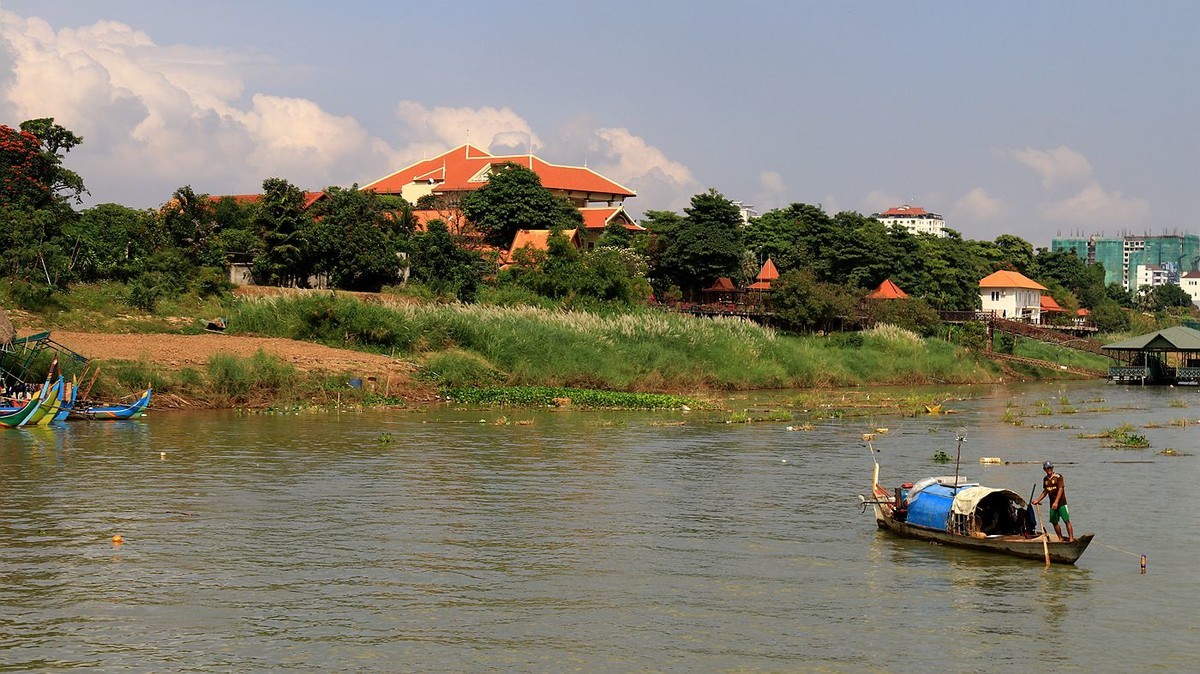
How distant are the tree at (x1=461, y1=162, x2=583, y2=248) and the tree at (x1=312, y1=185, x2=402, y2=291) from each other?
1893 cm

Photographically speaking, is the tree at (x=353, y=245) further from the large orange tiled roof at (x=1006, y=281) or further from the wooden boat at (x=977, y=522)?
the large orange tiled roof at (x=1006, y=281)

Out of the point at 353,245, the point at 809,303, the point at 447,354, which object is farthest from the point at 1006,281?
the point at 447,354

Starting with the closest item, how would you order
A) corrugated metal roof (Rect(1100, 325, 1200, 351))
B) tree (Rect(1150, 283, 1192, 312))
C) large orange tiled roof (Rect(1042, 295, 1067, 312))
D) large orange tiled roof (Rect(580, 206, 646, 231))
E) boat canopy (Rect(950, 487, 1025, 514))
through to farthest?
boat canopy (Rect(950, 487, 1025, 514)) → corrugated metal roof (Rect(1100, 325, 1200, 351)) → large orange tiled roof (Rect(580, 206, 646, 231)) → large orange tiled roof (Rect(1042, 295, 1067, 312)) → tree (Rect(1150, 283, 1192, 312))

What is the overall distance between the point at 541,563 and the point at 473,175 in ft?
247

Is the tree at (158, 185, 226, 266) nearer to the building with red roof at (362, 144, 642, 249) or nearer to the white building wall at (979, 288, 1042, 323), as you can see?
the building with red roof at (362, 144, 642, 249)

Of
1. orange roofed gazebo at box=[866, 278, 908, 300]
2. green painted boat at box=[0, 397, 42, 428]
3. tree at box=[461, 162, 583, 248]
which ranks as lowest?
green painted boat at box=[0, 397, 42, 428]

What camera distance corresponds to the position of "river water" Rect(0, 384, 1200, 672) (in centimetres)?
1350

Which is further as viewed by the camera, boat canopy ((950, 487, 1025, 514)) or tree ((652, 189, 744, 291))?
tree ((652, 189, 744, 291))

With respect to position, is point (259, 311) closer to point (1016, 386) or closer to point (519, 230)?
point (519, 230)

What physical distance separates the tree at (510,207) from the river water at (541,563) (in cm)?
4457

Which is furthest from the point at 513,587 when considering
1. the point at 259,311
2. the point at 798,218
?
the point at 798,218

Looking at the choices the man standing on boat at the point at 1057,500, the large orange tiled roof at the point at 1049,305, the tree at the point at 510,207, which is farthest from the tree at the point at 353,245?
the large orange tiled roof at the point at 1049,305

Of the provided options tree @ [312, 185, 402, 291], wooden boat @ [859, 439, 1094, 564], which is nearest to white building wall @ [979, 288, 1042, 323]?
tree @ [312, 185, 402, 291]

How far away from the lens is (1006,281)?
9412cm
